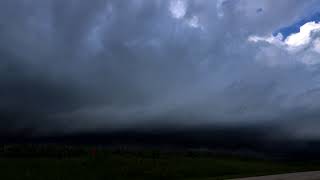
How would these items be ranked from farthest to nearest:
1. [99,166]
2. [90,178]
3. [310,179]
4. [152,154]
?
[152,154] < [99,166] < [90,178] < [310,179]

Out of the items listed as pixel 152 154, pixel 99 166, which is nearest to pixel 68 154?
pixel 152 154

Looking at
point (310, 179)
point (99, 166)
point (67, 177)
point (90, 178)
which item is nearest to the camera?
point (310, 179)

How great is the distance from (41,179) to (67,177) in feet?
18.8

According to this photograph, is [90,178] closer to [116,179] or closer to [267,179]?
[116,179]

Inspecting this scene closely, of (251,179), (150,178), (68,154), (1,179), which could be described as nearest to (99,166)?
(150,178)

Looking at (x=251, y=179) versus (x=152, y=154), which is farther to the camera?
(x=152, y=154)

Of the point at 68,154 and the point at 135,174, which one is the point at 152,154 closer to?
the point at 68,154

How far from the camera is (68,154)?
192m

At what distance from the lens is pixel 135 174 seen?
9862cm

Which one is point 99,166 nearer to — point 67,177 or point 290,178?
point 67,177

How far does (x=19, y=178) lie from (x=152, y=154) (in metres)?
100

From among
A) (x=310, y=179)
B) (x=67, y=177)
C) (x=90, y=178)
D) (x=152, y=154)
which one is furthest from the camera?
(x=152, y=154)

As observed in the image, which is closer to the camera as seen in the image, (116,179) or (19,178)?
(19,178)

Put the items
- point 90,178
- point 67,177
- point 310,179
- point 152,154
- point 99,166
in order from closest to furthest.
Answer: point 310,179 → point 90,178 → point 67,177 → point 99,166 → point 152,154
